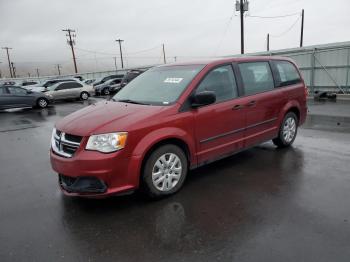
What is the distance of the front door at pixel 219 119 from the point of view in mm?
4461

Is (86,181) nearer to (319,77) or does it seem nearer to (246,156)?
(246,156)

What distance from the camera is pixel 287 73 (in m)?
6.16

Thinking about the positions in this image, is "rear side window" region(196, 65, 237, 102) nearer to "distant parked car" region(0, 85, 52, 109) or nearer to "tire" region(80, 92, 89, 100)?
"distant parked car" region(0, 85, 52, 109)

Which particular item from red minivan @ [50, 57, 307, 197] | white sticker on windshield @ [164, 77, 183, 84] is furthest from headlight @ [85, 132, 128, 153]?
white sticker on windshield @ [164, 77, 183, 84]

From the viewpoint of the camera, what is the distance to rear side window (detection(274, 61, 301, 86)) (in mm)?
5945

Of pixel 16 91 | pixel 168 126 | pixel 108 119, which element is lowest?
pixel 16 91

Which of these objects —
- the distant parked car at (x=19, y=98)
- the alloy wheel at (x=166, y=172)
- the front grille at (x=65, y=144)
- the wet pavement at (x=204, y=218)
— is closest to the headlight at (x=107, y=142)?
the front grille at (x=65, y=144)

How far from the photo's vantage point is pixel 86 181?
3.67 metres

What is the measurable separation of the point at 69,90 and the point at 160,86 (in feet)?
62.6

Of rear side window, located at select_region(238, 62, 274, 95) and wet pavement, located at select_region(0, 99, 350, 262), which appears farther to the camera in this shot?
rear side window, located at select_region(238, 62, 274, 95)

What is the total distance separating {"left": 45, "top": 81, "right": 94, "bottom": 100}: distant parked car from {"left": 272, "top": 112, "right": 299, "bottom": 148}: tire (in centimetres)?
1851

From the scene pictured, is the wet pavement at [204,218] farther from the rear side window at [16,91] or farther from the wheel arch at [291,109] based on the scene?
the rear side window at [16,91]

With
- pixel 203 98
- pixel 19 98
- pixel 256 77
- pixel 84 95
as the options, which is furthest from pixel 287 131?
pixel 84 95

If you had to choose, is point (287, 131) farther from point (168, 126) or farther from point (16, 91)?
point (16, 91)
